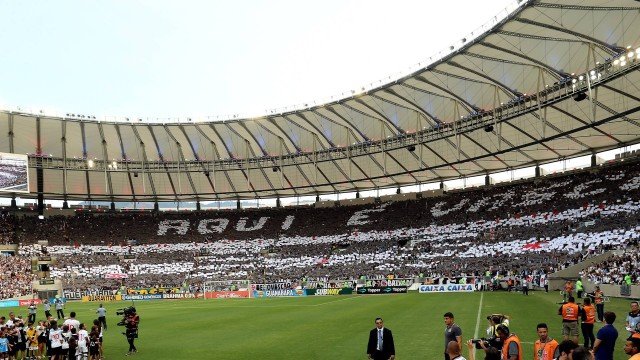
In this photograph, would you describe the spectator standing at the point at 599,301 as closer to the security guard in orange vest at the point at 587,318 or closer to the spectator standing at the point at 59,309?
the security guard in orange vest at the point at 587,318

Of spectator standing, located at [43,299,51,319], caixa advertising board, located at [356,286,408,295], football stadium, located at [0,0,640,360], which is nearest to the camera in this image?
spectator standing, located at [43,299,51,319]

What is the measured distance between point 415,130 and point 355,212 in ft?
83.8

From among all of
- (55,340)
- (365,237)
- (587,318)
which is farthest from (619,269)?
(365,237)

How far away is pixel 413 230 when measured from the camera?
7106 cm

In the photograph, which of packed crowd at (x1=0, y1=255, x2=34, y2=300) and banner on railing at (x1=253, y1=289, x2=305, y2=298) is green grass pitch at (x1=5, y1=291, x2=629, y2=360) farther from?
packed crowd at (x1=0, y1=255, x2=34, y2=300)

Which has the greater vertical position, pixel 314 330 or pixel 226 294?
pixel 314 330

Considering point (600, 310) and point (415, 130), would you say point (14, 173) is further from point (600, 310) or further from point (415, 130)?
point (600, 310)

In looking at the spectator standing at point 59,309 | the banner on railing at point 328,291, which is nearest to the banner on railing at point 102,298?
the banner on railing at point 328,291

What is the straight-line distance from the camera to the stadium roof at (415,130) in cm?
3788

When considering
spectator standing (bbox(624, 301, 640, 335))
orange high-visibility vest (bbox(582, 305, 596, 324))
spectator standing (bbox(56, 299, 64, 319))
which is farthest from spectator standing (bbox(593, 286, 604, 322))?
spectator standing (bbox(56, 299, 64, 319))

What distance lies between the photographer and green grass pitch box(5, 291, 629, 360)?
18.8m

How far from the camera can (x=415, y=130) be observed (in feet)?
189

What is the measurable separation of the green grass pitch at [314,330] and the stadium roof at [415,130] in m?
17.6

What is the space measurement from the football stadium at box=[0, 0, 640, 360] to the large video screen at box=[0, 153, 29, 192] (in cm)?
22
